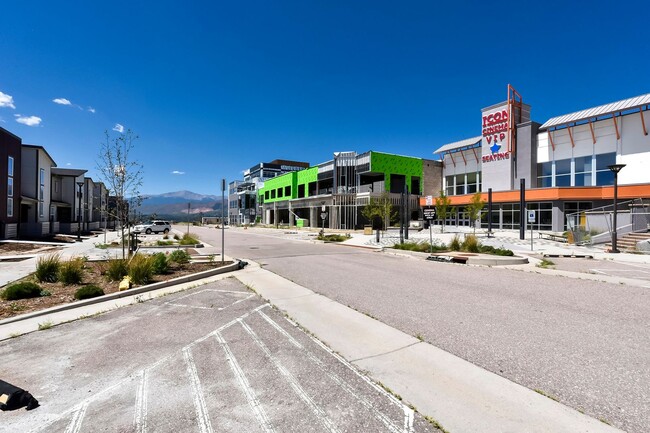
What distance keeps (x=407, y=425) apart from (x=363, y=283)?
7.13 metres

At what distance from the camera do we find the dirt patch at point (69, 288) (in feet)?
23.6

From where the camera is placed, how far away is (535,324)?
19.9 ft

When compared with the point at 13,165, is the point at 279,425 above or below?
below

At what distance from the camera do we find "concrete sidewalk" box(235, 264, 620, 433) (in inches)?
122

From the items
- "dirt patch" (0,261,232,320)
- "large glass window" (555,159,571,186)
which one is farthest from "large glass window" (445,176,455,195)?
"dirt patch" (0,261,232,320)

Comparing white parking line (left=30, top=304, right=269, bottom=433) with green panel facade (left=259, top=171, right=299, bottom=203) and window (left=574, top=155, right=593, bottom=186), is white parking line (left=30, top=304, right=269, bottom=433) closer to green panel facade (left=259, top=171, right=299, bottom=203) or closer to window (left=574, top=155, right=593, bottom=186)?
window (left=574, top=155, right=593, bottom=186)

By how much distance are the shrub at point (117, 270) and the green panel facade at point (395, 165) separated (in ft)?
133

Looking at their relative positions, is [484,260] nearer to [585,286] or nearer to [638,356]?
[585,286]

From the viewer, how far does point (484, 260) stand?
1434 centimetres

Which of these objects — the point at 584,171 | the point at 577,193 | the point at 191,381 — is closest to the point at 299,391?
the point at 191,381

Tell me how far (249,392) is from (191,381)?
0.81m

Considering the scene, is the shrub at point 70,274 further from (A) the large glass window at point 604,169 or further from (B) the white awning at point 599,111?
(B) the white awning at point 599,111

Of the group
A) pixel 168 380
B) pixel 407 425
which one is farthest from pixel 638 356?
pixel 168 380

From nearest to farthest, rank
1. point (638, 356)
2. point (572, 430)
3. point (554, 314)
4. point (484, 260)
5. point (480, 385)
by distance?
point (572, 430) → point (480, 385) → point (638, 356) → point (554, 314) → point (484, 260)
